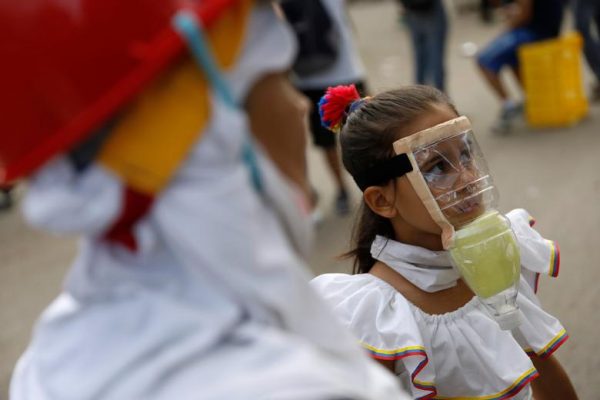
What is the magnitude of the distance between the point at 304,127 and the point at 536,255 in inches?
48.0

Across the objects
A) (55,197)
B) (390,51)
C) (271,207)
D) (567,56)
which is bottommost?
(390,51)

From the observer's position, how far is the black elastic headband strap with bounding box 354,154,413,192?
2.19 m

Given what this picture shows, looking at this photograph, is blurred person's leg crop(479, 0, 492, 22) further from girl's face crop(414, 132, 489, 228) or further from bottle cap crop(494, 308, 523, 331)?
bottle cap crop(494, 308, 523, 331)

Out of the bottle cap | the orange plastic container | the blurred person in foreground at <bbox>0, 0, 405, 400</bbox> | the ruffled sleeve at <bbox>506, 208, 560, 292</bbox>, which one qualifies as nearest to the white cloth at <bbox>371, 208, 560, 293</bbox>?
the ruffled sleeve at <bbox>506, 208, 560, 292</bbox>

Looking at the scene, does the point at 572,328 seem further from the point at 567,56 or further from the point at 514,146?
the point at 567,56

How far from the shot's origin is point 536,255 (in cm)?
229

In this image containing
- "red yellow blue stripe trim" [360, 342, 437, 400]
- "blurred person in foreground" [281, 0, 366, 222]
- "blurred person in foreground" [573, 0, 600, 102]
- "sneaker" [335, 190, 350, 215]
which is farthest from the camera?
"blurred person in foreground" [573, 0, 600, 102]

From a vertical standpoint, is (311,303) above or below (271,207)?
→ below

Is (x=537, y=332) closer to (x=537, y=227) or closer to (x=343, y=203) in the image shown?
(x=537, y=227)

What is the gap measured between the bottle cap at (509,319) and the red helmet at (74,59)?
4.37 ft

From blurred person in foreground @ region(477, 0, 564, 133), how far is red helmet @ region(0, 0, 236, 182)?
635cm

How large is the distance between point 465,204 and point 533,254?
0.30 m

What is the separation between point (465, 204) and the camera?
7.10 ft

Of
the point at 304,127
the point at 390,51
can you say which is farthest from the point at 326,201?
the point at 390,51
